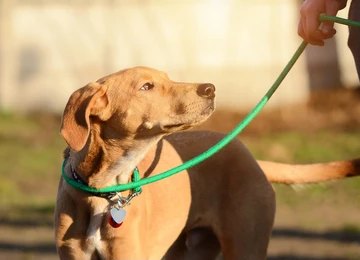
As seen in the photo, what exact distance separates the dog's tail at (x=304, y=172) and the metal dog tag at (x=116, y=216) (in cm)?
125

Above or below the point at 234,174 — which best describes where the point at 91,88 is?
above

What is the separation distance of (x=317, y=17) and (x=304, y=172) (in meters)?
1.25

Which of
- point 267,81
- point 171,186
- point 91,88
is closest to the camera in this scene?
point 91,88

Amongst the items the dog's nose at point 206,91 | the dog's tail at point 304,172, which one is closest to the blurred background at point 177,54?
the dog's tail at point 304,172

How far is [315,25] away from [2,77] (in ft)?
32.9

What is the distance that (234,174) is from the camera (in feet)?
20.6

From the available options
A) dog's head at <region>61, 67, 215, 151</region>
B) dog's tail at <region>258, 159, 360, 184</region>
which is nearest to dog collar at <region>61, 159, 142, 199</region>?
dog's head at <region>61, 67, 215, 151</region>

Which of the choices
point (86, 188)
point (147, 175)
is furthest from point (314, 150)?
point (86, 188)

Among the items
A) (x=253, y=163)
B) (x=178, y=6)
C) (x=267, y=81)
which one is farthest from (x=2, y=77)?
(x=253, y=163)

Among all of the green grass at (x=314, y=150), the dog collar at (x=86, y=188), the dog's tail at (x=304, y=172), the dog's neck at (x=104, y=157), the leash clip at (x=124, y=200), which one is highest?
the dog's neck at (x=104, y=157)

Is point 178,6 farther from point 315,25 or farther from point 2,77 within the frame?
point 315,25

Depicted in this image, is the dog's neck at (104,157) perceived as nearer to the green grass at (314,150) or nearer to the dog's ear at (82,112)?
the dog's ear at (82,112)

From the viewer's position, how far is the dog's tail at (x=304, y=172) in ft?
21.1

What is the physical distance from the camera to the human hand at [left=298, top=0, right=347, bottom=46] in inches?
220
